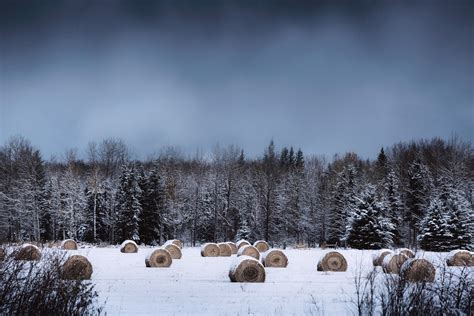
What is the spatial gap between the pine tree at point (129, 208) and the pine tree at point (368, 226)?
73.9 ft

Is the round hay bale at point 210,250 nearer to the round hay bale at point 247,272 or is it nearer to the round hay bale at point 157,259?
the round hay bale at point 157,259

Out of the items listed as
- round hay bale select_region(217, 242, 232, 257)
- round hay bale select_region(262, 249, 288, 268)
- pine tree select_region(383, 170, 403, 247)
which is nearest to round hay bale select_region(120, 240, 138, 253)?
round hay bale select_region(217, 242, 232, 257)

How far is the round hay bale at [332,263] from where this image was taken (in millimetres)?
20453

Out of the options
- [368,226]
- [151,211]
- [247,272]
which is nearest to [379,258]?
[247,272]

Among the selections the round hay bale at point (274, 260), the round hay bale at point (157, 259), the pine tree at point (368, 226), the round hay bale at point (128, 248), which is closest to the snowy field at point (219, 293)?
the round hay bale at point (274, 260)

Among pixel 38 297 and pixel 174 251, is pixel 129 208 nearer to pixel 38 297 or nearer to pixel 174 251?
pixel 174 251

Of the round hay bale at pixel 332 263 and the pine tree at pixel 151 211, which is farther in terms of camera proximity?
the pine tree at pixel 151 211

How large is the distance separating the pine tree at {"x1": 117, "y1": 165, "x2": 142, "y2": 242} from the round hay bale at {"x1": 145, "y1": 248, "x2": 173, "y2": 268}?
98.9 ft

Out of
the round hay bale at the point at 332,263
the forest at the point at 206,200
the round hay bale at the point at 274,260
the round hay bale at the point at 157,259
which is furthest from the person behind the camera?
the forest at the point at 206,200

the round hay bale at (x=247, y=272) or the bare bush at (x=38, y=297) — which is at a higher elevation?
the bare bush at (x=38, y=297)

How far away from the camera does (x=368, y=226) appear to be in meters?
40.1

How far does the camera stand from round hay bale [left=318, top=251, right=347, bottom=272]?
2045 cm

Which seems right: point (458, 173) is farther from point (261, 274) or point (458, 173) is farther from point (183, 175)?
point (261, 274)

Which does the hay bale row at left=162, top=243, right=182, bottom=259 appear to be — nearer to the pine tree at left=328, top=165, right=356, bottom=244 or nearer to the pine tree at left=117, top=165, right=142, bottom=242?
the pine tree at left=117, top=165, right=142, bottom=242
